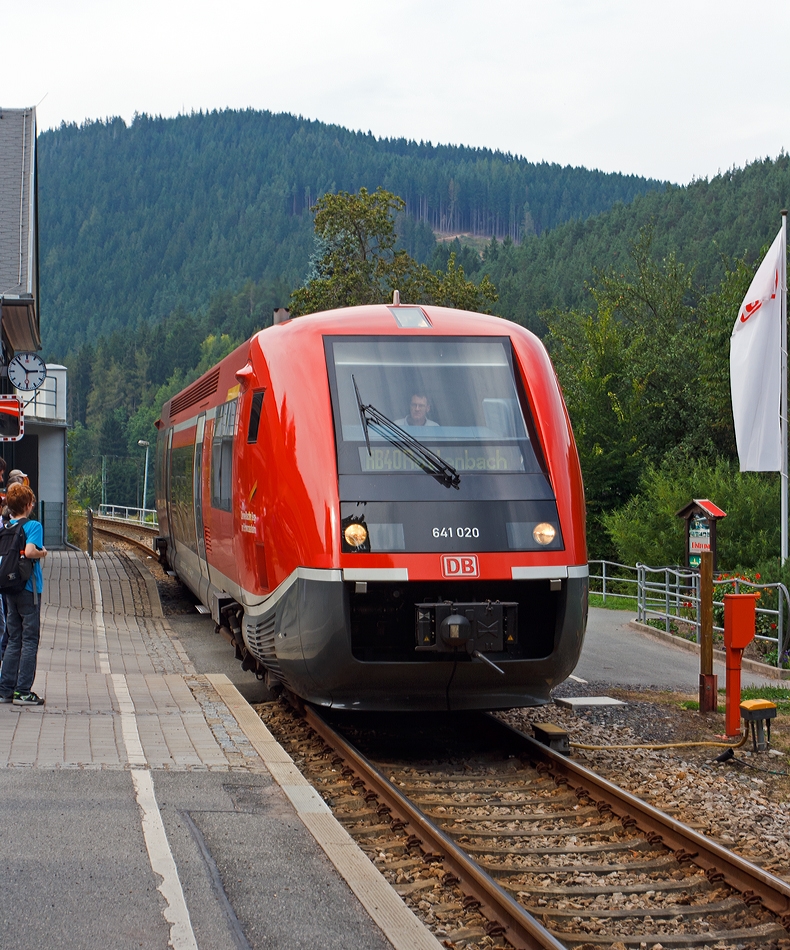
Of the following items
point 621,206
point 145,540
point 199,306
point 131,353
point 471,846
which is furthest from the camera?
point 199,306

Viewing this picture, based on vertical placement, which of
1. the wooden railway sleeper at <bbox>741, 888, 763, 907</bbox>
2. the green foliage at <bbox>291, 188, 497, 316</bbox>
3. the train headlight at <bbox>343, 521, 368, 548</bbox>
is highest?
the green foliage at <bbox>291, 188, 497, 316</bbox>

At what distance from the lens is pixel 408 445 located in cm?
840

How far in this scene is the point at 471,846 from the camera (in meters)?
6.32

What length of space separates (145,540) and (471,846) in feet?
118

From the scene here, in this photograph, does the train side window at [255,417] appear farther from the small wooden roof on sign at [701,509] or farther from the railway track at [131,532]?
the railway track at [131,532]

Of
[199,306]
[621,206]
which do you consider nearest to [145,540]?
[621,206]

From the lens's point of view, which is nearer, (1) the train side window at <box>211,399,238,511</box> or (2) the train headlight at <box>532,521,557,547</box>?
(2) the train headlight at <box>532,521,557,547</box>

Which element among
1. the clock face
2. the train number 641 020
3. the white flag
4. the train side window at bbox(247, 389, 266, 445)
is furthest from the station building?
the white flag

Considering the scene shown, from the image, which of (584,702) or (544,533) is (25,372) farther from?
(544,533)

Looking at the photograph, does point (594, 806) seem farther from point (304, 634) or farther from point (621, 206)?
point (621, 206)

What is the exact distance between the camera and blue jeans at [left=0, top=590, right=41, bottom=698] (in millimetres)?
8930

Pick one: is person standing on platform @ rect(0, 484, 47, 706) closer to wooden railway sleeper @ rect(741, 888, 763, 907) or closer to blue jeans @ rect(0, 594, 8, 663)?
blue jeans @ rect(0, 594, 8, 663)

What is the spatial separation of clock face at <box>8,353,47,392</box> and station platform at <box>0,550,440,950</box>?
537 inches

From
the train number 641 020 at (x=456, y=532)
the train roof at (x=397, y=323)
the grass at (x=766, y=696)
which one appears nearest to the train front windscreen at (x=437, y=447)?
the train number 641 020 at (x=456, y=532)
